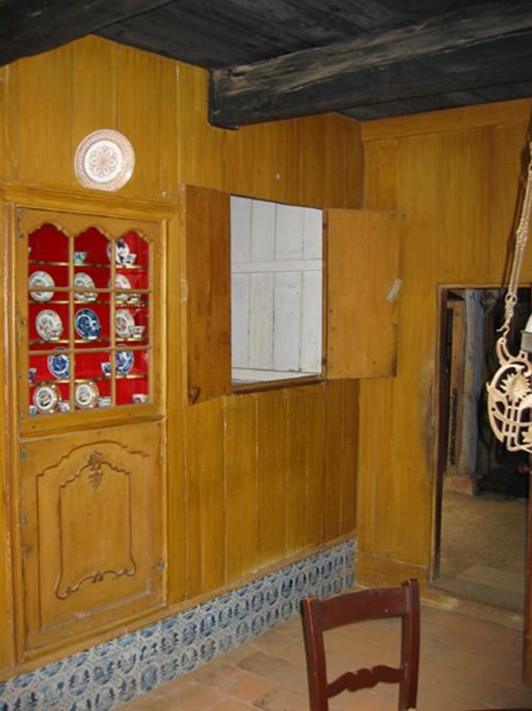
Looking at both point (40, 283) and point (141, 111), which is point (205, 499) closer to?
point (40, 283)

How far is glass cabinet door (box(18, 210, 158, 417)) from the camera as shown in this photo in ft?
9.55

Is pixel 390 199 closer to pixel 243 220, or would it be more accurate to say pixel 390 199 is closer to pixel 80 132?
pixel 243 220

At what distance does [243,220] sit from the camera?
4629 millimetres

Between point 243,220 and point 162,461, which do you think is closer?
point 162,461

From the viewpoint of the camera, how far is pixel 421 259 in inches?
170

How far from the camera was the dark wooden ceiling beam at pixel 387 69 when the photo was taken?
7.74 feet

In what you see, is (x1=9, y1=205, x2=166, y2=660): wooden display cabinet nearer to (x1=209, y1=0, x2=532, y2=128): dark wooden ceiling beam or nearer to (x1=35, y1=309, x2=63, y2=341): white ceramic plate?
(x1=35, y1=309, x2=63, y2=341): white ceramic plate

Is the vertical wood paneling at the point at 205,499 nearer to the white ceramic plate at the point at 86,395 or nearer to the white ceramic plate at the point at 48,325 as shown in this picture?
the white ceramic plate at the point at 86,395

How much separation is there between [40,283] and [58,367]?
1.13ft

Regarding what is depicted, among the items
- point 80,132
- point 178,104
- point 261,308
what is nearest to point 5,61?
point 80,132

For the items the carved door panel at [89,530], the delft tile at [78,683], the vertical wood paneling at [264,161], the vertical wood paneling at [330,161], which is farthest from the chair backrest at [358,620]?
the vertical wood paneling at [330,161]

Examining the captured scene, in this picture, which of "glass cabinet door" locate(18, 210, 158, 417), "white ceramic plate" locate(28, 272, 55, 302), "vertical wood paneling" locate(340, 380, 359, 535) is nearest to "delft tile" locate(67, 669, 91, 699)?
"glass cabinet door" locate(18, 210, 158, 417)

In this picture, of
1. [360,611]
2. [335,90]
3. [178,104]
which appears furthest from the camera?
[178,104]

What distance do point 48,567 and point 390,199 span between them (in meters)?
2.83
